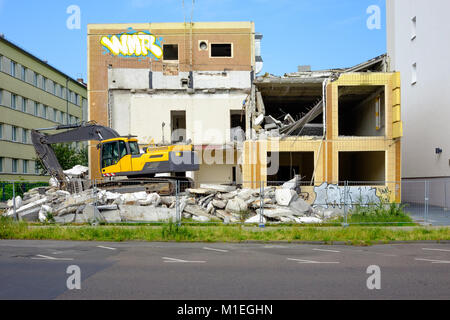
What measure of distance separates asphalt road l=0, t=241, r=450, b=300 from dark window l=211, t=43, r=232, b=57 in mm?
26778

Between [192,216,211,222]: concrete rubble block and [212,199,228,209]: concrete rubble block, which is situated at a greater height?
[212,199,228,209]: concrete rubble block

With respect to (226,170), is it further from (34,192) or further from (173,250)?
(173,250)

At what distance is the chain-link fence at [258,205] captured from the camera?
15766 millimetres

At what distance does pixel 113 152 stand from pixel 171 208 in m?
5.31

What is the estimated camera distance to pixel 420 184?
1738cm

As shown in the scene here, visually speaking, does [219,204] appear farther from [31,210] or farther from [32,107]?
[32,107]

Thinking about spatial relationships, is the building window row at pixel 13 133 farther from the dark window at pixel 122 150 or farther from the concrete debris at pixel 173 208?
the dark window at pixel 122 150

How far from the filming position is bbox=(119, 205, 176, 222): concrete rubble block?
15.8m

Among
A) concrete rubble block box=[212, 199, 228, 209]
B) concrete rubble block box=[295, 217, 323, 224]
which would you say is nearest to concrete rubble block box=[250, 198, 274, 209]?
concrete rubble block box=[212, 199, 228, 209]

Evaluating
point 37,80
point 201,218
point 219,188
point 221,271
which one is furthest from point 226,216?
point 37,80

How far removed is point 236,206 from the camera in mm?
16719

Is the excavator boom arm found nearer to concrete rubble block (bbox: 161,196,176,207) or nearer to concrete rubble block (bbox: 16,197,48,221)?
concrete rubble block (bbox: 16,197,48,221)
